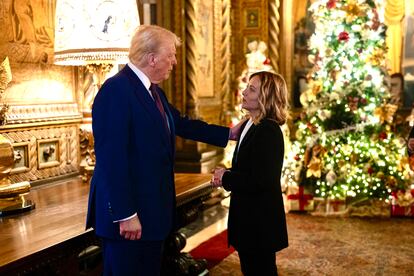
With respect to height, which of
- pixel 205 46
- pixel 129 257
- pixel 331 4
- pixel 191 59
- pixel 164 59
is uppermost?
pixel 331 4

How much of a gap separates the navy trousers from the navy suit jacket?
4cm

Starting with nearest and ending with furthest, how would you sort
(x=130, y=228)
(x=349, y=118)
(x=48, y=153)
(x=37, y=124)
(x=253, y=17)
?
(x=130, y=228), (x=37, y=124), (x=48, y=153), (x=349, y=118), (x=253, y=17)

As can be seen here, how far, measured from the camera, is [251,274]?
2465 millimetres

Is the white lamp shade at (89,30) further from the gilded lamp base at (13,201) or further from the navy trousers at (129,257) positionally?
the navy trousers at (129,257)

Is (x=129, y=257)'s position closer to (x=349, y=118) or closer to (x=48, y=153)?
(x=48, y=153)

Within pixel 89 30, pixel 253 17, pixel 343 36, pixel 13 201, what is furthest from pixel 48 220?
pixel 253 17

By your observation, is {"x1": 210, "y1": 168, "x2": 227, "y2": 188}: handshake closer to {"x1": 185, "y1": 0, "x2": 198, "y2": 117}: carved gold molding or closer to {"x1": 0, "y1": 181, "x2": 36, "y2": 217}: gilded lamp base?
{"x1": 0, "y1": 181, "x2": 36, "y2": 217}: gilded lamp base

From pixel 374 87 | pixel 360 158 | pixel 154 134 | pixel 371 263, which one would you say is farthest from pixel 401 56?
pixel 154 134

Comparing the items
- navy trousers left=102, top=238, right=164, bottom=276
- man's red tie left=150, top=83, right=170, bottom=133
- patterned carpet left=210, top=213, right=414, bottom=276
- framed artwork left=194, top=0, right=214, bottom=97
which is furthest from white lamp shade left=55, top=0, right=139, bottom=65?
framed artwork left=194, top=0, right=214, bottom=97

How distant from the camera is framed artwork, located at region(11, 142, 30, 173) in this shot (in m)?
2.94

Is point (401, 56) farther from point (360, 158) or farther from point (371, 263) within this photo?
point (371, 263)

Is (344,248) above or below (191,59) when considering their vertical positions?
below

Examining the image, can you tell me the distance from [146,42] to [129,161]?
1.38ft

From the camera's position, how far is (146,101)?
201cm
